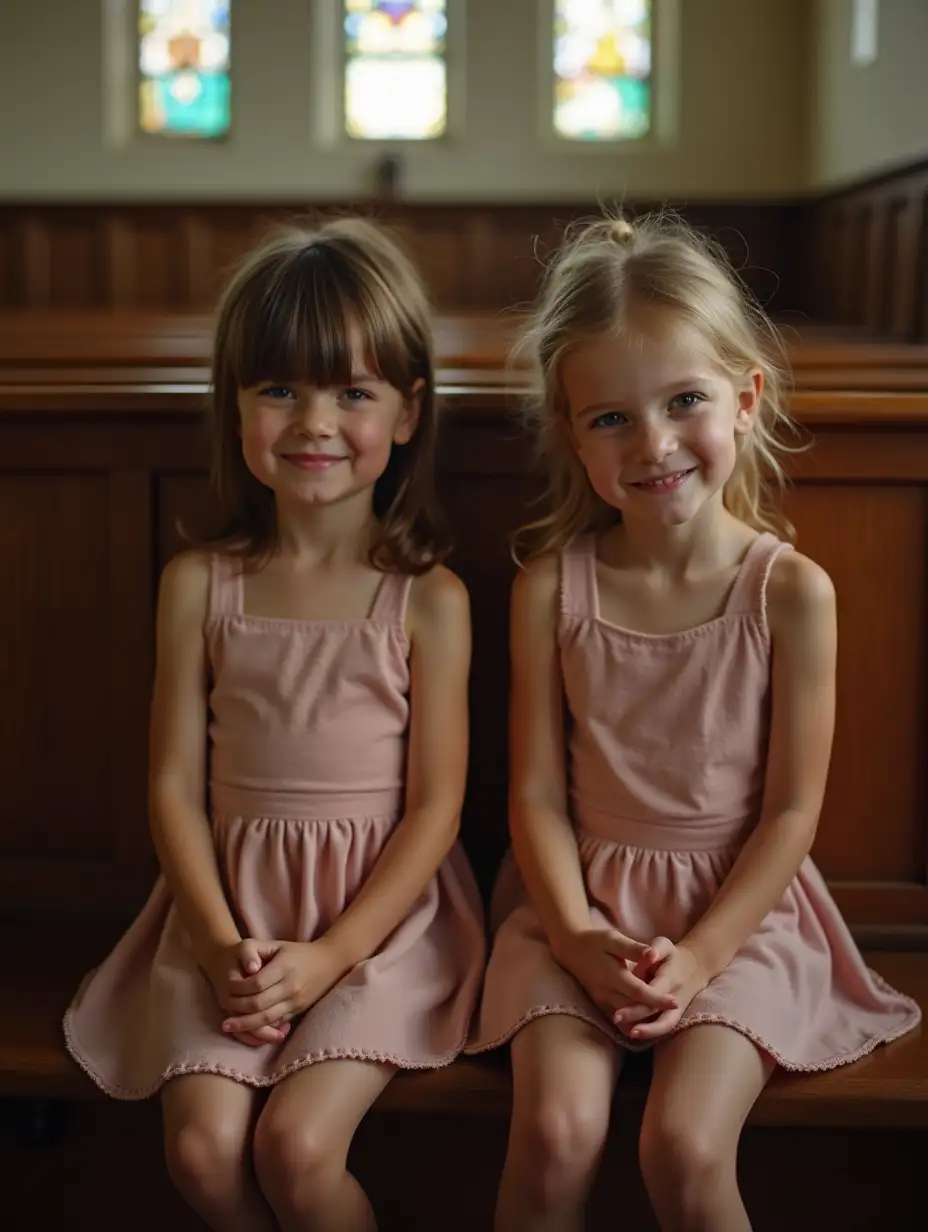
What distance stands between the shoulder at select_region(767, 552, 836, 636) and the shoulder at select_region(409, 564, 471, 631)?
1.16 ft

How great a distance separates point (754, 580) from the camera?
1631 millimetres

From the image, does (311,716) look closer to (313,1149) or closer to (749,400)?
(313,1149)

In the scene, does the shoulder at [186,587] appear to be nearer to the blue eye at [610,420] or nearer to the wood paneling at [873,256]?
the blue eye at [610,420]

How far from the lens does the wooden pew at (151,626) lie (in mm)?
1753

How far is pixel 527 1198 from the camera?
1398 mm

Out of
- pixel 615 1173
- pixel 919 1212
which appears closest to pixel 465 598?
pixel 615 1173

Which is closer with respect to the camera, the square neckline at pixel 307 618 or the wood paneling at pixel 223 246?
the square neckline at pixel 307 618

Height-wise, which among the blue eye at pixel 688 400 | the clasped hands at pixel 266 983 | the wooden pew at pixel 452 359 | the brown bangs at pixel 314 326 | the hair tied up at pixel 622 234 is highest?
the hair tied up at pixel 622 234

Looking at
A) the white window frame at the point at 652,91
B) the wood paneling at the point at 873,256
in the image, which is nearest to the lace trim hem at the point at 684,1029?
the wood paneling at the point at 873,256

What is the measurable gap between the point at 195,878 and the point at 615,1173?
609mm

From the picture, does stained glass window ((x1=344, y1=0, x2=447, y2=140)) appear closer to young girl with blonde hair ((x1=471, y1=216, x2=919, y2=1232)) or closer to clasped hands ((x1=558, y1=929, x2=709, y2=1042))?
young girl with blonde hair ((x1=471, y1=216, x2=919, y2=1232))

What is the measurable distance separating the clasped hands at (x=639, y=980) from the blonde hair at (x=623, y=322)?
48 centimetres

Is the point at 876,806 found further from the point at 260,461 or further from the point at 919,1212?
the point at 260,461

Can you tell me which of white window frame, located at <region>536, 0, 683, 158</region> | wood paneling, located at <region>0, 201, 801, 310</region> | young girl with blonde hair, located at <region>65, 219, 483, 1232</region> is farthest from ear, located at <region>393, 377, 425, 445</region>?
white window frame, located at <region>536, 0, 683, 158</region>
